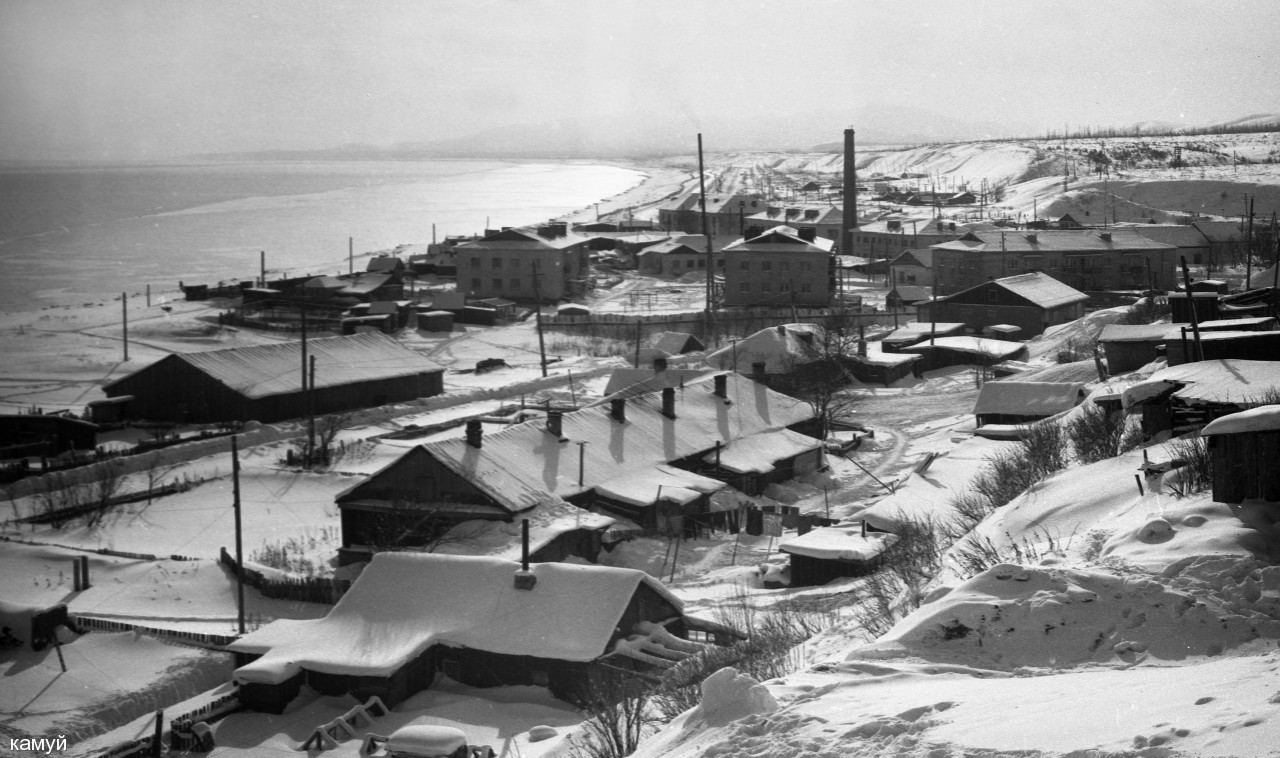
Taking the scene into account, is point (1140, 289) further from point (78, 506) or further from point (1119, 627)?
point (1119, 627)

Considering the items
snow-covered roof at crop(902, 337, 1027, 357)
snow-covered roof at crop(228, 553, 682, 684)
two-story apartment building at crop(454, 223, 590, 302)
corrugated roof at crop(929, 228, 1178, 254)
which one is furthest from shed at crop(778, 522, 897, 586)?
two-story apartment building at crop(454, 223, 590, 302)

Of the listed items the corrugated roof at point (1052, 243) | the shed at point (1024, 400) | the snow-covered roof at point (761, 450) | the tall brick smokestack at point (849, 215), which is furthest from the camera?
the tall brick smokestack at point (849, 215)

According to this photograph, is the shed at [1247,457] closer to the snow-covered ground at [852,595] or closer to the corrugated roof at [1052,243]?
the snow-covered ground at [852,595]

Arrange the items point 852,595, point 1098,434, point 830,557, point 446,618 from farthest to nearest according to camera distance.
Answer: point 830,557
point 1098,434
point 852,595
point 446,618

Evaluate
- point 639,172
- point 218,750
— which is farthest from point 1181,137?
point 218,750

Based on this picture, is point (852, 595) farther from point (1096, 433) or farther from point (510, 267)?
point (510, 267)

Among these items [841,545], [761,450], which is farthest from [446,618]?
[761,450]

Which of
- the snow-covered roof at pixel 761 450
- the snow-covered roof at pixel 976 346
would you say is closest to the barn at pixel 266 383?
the snow-covered roof at pixel 761 450
